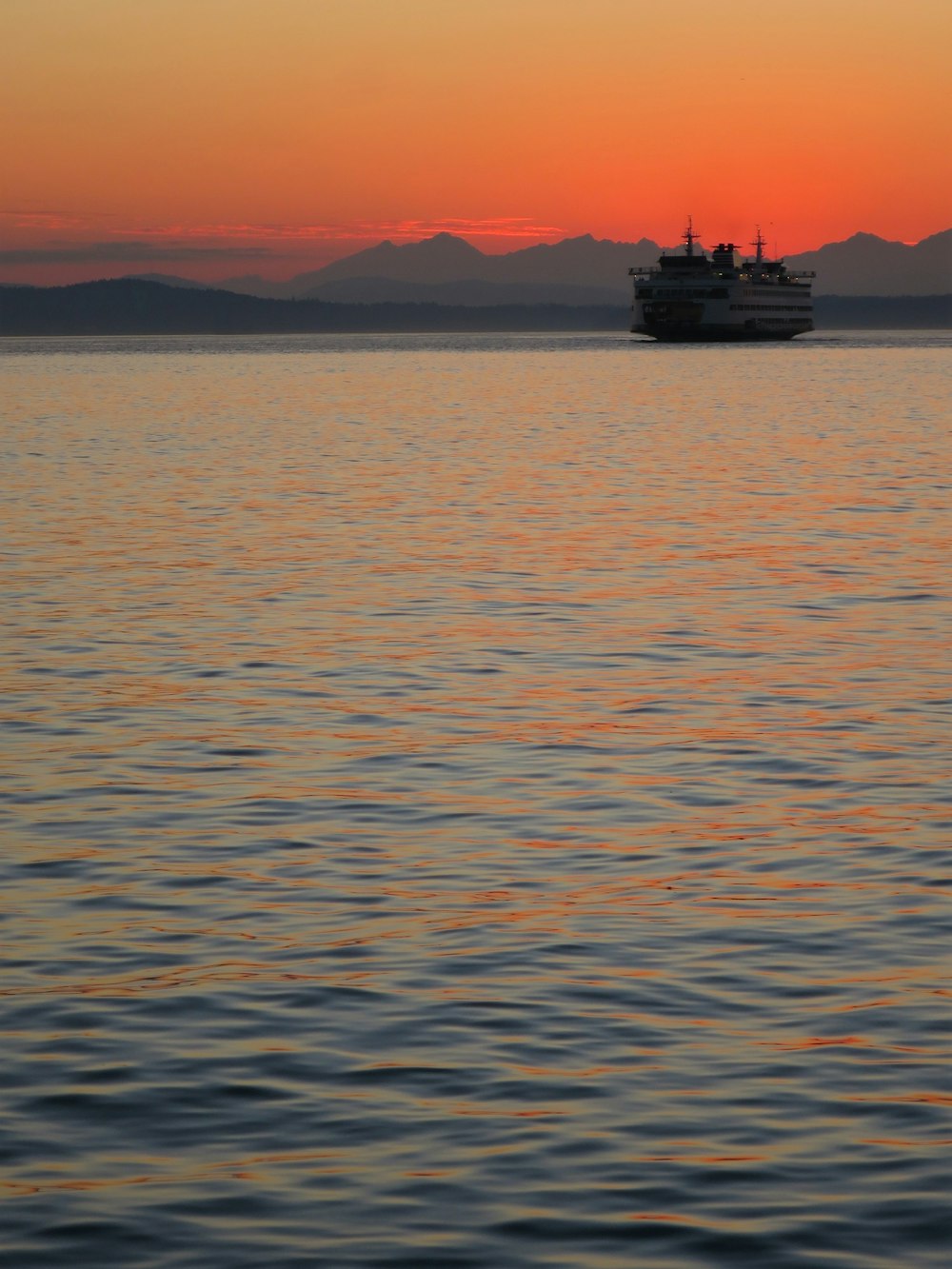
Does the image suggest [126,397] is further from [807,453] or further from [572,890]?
[572,890]

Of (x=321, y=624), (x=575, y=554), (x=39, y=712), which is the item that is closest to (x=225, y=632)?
(x=321, y=624)

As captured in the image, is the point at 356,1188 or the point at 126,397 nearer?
the point at 356,1188

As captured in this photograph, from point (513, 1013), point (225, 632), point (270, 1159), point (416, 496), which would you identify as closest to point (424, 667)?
point (225, 632)

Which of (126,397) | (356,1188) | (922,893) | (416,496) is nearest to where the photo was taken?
(356,1188)

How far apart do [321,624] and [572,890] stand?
560 inches

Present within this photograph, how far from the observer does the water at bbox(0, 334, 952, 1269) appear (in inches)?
346

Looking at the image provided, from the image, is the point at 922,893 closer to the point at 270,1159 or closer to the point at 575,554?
the point at 270,1159

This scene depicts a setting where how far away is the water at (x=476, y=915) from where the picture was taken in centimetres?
878

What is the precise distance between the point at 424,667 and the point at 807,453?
44929 mm

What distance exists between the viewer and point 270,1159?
9.14 metres

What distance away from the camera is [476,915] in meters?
13.2

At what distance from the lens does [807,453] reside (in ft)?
220

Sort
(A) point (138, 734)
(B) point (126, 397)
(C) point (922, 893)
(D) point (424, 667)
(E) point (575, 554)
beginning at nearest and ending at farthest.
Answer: (C) point (922, 893)
(A) point (138, 734)
(D) point (424, 667)
(E) point (575, 554)
(B) point (126, 397)

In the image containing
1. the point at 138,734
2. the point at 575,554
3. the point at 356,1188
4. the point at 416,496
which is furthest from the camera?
the point at 416,496
